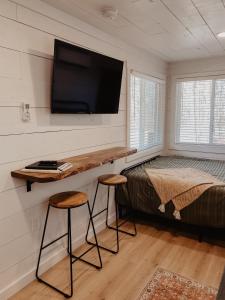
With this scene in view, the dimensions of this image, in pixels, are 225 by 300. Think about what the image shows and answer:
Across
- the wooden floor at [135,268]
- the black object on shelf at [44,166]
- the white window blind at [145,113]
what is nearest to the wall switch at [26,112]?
the black object on shelf at [44,166]

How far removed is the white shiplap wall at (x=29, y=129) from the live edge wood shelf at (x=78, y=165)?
0.10m

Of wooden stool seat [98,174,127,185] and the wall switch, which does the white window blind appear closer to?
wooden stool seat [98,174,127,185]

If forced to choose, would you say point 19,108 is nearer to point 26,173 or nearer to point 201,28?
point 26,173

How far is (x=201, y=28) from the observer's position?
257 centimetres

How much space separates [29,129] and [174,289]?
1740 millimetres

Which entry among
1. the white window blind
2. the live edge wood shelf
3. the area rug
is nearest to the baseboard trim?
the live edge wood shelf

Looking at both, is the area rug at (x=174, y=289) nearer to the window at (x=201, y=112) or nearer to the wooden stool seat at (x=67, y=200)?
the wooden stool seat at (x=67, y=200)

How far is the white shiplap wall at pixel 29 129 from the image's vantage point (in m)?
1.78

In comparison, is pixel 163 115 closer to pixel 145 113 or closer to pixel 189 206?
pixel 145 113

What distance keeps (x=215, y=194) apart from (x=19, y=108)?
6.87 ft

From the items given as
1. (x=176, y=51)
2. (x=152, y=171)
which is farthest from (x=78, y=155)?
(x=176, y=51)

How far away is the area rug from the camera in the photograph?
1889 millimetres

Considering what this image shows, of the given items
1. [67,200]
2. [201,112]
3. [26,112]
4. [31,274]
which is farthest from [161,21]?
[31,274]

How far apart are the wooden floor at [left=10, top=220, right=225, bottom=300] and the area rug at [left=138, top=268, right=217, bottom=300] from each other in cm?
7
